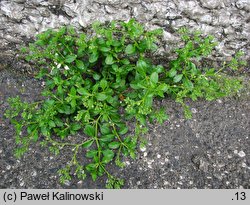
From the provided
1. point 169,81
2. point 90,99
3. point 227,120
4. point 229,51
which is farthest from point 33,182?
point 229,51

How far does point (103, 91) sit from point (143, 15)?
668 mm

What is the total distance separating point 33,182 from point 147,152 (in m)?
0.87

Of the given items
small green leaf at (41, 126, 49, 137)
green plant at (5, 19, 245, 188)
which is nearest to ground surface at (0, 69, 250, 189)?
green plant at (5, 19, 245, 188)

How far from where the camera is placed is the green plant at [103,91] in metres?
2.69

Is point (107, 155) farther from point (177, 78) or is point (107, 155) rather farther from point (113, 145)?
point (177, 78)

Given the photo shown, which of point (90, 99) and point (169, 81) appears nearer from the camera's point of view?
point (90, 99)

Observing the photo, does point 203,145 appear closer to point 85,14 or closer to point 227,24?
point 227,24

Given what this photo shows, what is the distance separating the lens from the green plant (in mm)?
2691

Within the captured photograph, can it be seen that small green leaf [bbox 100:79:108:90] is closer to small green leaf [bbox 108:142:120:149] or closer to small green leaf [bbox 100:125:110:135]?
small green leaf [bbox 100:125:110:135]

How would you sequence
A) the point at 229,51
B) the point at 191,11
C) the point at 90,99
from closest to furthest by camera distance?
the point at 90,99, the point at 191,11, the point at 229,51

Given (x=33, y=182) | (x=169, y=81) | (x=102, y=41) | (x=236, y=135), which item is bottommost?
(x=33, y=182)

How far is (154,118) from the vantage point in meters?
2.97

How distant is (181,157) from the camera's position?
2.84 m

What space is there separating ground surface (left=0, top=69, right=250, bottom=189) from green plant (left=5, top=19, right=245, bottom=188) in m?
0.10
